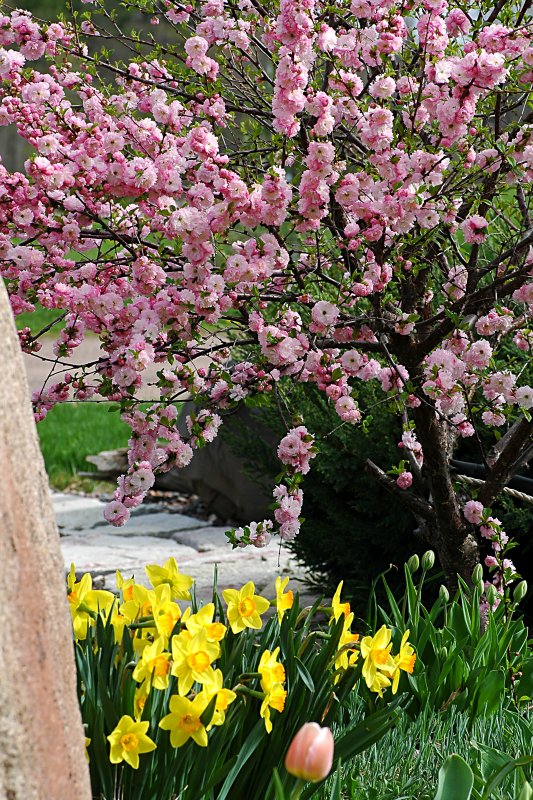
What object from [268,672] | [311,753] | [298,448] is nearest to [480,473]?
[298,448]

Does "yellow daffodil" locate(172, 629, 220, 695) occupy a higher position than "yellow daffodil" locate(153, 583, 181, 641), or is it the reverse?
"yellow daffodil" locate(153, 583, 181, 641)

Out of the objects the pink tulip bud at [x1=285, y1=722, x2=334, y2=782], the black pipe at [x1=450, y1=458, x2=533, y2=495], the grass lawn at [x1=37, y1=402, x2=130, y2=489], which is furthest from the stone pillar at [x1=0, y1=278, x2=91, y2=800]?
the grass lawn at [x1=37, y1=402, x2=130, y2=489]

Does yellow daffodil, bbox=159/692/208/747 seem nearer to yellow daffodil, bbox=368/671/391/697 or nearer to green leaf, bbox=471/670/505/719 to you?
yellow daffodil, bbox=368/671/391/697

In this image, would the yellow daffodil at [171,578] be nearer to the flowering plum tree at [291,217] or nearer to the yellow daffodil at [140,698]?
the yellow daffodil at [140,698]

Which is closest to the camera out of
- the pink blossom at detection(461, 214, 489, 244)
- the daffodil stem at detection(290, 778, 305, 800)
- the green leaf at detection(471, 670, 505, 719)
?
the daffodil stem at detection(290, 778, 305, 800)

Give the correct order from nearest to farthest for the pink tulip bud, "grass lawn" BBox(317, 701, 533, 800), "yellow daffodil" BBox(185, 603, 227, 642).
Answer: the pink tulip bud < "yellow daffodil" BBox(185, 603, 227, 642) < "grass lawn" BBox(317, 701, 533, 800)

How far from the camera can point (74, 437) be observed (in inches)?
356

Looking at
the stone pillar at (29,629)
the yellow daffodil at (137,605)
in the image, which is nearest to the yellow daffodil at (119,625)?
the yellow daffodil at (137,605)

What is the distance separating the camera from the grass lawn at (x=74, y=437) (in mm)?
8156

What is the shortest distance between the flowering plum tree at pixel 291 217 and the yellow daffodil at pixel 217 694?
966 mm

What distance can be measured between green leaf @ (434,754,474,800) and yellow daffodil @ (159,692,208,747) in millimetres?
432

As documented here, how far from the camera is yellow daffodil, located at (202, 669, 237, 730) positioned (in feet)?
5.15

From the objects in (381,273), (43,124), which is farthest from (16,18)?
(381,273)

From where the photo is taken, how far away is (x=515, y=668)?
262 centimetres
